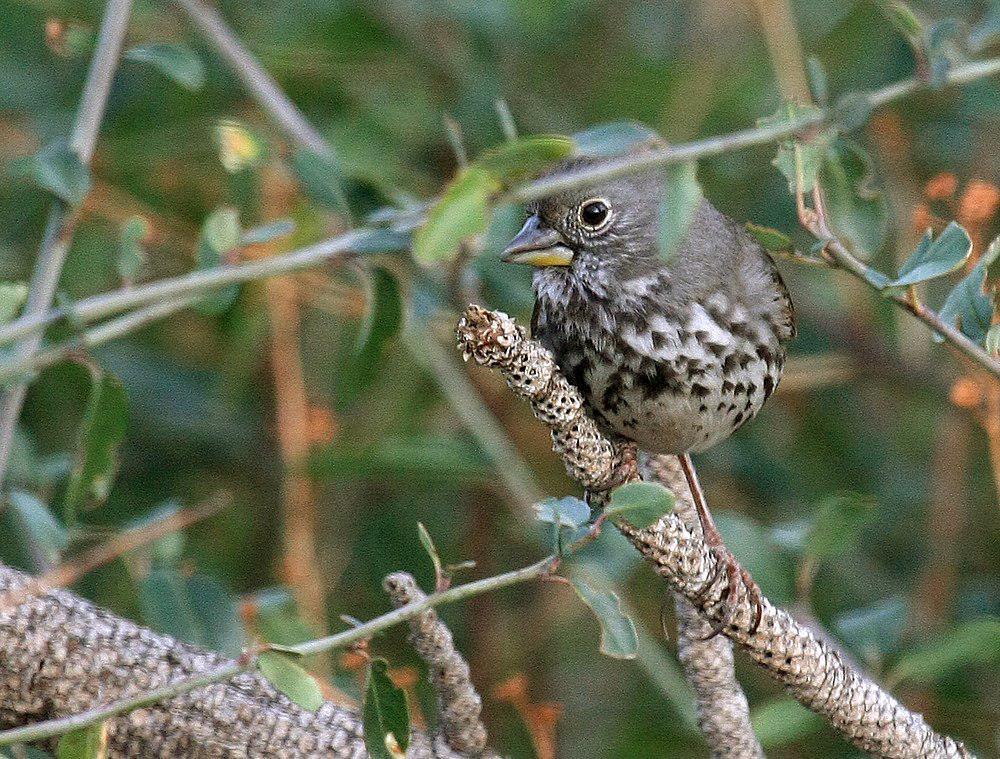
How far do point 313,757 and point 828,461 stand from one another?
3.11 metres

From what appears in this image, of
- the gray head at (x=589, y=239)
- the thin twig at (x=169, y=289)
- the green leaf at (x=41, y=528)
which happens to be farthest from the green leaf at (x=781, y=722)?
the green leaf at (x=41, y=528)

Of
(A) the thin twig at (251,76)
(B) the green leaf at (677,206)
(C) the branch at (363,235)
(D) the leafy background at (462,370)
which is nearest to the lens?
(B) the green leaf at (677,206)

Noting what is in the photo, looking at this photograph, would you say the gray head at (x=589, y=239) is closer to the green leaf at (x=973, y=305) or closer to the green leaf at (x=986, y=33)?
the green leaf at (x=986, y=33)

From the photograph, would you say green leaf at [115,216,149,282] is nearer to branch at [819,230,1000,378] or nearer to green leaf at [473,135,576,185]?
green leaf at [473,135,576,185]

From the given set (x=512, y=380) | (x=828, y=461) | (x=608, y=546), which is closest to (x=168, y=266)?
(x=608, y=546)

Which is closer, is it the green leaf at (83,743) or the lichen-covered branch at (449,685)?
the green leaf at (83,743)

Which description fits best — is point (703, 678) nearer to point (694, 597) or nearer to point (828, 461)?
point (694, 597)

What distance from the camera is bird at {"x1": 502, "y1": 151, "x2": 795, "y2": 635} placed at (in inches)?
144

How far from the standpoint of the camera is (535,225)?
12.6 feet

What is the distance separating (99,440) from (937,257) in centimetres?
162

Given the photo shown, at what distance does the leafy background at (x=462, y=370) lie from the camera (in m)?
4.98

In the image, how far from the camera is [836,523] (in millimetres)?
3639

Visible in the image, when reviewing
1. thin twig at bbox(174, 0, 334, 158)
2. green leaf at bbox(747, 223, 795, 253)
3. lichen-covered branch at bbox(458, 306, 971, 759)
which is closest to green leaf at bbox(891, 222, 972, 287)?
green leaf at bbox(747, 223, 795, 253)

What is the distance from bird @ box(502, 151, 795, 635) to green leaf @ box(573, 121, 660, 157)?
1.80 ft
